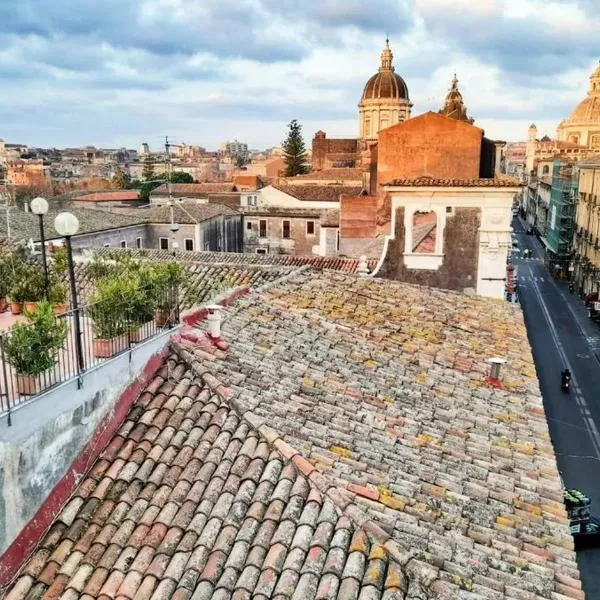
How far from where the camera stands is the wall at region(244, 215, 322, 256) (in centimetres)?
4409

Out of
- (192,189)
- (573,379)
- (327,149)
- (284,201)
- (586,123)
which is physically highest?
(586,123)

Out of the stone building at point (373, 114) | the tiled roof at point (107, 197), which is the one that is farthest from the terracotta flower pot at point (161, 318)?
the stone building at point (373, 114)

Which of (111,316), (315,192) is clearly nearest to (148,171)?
(315,192)

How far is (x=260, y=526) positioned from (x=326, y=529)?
540 millimetres

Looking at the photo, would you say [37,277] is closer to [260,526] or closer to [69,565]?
[69,565]

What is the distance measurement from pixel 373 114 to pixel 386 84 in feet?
13.4

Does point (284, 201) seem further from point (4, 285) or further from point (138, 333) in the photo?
point (138, 333)

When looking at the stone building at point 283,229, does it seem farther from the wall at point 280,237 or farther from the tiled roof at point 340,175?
the tiled roof at point 340,175

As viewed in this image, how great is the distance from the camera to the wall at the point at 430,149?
21.3 meters

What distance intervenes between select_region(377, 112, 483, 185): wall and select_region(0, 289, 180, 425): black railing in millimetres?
14953

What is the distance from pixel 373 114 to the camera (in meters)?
77.8

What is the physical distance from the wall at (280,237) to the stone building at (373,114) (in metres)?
28.2

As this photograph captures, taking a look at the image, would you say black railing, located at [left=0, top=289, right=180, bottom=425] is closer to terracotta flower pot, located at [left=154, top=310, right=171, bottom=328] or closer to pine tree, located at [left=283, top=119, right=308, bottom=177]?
terracotta flower pot, located at [left=154, top=310, right=171, bottom=328]

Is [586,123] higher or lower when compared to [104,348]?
higher
